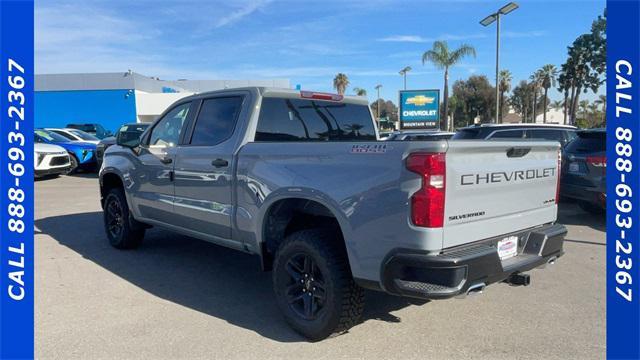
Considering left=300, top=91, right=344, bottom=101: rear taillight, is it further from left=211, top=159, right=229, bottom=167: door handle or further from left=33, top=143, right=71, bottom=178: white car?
left=33, top=143, right=71, bottom=178: white car

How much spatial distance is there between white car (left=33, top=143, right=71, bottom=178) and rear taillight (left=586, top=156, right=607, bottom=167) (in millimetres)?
13764

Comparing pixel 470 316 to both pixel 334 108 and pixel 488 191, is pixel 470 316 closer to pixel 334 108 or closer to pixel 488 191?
pixel 488 191

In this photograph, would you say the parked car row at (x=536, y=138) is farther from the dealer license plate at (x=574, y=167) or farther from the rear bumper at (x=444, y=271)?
the rear bumper at (x=444, y=271)

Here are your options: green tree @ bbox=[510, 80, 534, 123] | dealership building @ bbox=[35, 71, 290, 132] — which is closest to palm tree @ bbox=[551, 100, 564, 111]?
green tree @ bbox=[510, 80, 534, 123]

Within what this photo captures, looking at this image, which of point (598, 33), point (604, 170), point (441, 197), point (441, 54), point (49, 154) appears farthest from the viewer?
point (598, 33)

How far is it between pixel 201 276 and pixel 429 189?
10.6 feet

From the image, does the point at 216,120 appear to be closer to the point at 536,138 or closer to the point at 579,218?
the point at 536,138

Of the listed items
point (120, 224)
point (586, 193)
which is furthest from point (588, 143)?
point (120, 224)

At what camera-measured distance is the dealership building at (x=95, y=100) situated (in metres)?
39.4

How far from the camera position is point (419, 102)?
29.5 m

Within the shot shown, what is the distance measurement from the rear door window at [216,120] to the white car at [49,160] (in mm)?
10903

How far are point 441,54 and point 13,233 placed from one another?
32.5 metres

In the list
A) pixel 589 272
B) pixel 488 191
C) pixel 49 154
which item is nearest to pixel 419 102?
pixel 49 154

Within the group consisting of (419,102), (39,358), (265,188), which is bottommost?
(39,358)
